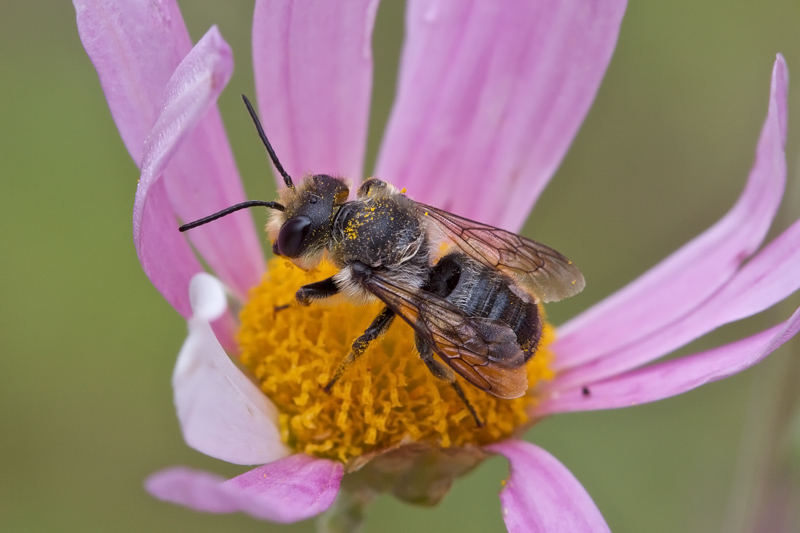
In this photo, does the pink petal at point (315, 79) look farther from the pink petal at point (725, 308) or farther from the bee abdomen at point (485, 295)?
the pink petal at point (725, 308)

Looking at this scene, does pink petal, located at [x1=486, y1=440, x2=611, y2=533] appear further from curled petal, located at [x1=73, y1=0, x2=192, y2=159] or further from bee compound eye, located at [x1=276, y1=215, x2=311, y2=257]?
curled petal, located at [x1=73, y1=0, x2=192, y2=159]

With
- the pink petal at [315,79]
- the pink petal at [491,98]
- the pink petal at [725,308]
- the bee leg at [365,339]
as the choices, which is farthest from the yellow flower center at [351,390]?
the pink petal at [491,98]

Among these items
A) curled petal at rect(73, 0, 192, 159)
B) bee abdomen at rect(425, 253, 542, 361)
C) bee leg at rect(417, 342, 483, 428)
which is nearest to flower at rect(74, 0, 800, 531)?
curled petal at rect(73, 0, 192, 159)

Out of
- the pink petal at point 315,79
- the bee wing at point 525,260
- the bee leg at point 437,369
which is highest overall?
the pink petal at point 315,79

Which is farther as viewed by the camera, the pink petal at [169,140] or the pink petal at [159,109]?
the pink petal at [159,109]

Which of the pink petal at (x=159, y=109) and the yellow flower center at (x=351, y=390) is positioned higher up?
the pink petal at (x=159, y=109)

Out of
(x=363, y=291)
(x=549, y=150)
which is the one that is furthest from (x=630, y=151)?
(x=363, y=291)
